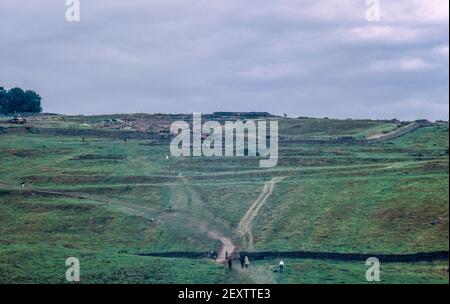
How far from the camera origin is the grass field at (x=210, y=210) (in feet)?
196

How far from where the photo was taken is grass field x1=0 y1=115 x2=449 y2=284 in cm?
A: 5966

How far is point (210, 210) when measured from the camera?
81.1 metres

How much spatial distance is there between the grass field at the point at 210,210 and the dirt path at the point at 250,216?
0.61 meters

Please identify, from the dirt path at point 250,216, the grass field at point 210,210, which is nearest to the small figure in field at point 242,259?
the grass field at point 210,210

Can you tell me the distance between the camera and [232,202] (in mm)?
83375

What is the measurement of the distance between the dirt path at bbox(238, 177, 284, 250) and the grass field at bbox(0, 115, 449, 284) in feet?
1.99

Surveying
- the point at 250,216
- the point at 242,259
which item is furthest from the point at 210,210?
the point at 242,259

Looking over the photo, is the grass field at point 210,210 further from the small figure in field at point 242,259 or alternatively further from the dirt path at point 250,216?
the small figure in field at point 242,259

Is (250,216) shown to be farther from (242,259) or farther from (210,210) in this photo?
(242,259)

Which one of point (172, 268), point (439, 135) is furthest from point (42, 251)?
point (439, 135)

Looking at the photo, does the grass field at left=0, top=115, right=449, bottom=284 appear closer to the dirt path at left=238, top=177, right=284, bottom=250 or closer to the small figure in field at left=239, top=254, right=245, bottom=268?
the dirt path at left=238, top=177, right=284, bottom=250

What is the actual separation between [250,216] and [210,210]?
5.17 metres

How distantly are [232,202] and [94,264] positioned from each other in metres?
26.0
